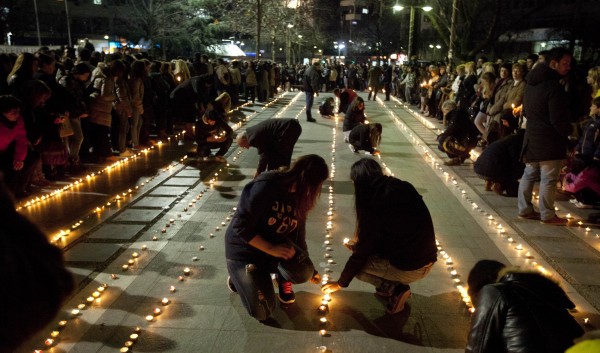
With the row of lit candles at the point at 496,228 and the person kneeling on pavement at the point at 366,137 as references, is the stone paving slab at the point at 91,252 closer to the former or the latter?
the row of lit candles at the point at 496,228

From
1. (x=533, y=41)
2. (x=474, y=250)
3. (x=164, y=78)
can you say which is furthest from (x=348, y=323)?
(x=533, y=41)

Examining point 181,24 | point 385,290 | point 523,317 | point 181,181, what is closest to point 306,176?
point 385,290

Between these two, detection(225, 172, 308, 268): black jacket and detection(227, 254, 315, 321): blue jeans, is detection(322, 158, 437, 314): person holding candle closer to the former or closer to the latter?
detection(227, 254, 315, 321): blue jeans

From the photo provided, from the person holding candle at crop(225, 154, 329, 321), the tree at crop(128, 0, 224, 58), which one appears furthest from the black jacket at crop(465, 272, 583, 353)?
the tree at crop(128, 0, 224, 58)

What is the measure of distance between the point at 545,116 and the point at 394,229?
10.1 feet

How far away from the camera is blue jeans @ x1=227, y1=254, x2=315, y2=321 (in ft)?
12.5

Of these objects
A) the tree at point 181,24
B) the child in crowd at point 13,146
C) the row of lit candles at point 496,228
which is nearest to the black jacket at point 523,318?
the row of lit candles at point 496,228

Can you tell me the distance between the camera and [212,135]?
31.0 feet

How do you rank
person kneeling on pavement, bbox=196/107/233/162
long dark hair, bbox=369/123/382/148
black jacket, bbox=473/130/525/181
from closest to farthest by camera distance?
black jacket, bbox=473/130/525/181, person kneeling on pavement, bbox=196/107/233/162, long dark hair, bbox=369/123/382/148

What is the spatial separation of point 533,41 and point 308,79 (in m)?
36.4

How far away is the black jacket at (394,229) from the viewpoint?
12.2 ft

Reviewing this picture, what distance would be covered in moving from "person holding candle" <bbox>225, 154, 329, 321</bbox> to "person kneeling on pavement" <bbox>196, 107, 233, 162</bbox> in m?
5.58

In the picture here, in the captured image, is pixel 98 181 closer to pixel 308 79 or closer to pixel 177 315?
pixel 177 315

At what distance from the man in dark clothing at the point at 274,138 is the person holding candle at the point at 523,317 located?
4.11 m
